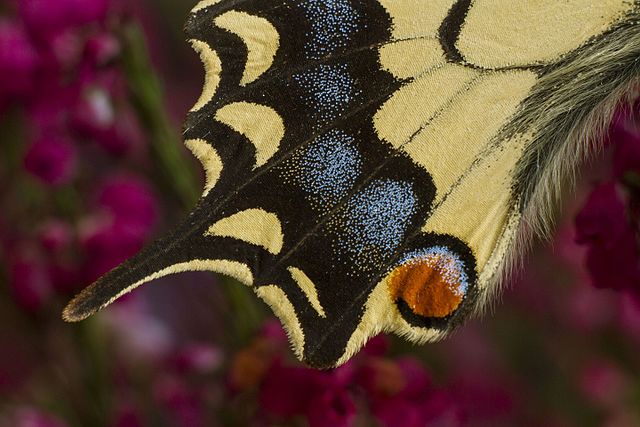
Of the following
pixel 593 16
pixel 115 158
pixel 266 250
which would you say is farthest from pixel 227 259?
pixel 115 158

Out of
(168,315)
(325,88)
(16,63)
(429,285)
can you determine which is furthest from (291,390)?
(168,315)

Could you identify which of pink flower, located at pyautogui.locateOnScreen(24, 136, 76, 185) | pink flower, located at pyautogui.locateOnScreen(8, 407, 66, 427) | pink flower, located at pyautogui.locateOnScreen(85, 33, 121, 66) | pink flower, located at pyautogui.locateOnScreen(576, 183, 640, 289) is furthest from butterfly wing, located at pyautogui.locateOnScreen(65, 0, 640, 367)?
pink flower, located at pyautogui.locateOnScreen(8, 407, 66, 427)

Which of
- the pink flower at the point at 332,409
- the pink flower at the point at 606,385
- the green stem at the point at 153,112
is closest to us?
the pink flower at the point at 332,409

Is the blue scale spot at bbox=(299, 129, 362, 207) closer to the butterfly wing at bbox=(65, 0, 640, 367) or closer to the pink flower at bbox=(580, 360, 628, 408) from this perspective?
the butterfly wing at bbox=(65, 0, 640, 367)

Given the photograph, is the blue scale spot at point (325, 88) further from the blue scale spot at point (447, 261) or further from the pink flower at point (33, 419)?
the pink flower at point (33, 419)

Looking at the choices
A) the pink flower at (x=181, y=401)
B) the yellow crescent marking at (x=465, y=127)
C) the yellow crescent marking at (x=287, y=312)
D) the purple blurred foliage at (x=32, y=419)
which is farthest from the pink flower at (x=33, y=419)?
the yellow crescent marking at (x=465, y=127)

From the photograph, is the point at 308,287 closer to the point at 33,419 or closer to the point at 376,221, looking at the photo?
the point at 376,221
